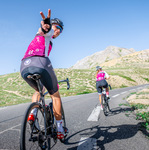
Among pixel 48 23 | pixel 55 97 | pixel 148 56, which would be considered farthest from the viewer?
pixel 148 56

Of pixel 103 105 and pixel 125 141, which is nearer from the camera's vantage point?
pixel 125 141

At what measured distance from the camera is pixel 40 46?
7.29ft

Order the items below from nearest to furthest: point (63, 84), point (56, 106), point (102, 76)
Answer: point (56, 106)
point (102, 76)
point (63, 84)

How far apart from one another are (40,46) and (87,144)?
6.65ft

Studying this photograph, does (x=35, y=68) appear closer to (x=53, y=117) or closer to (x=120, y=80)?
(x=53, y=117)

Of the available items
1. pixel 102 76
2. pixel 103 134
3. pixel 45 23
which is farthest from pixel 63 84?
pixel 45 23

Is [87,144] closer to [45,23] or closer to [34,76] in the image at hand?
[34,76]

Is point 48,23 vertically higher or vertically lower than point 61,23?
lower

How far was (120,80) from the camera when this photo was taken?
4353 cm

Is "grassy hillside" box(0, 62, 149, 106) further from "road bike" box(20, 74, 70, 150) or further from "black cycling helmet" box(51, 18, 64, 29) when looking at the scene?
"black cycling helmet" box(51, 18, 64, 29)

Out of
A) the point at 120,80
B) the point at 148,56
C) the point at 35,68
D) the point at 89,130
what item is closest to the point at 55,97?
the point at 35,68

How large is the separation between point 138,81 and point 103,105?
4848cm

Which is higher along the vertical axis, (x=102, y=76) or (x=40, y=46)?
(x=40, y=46)

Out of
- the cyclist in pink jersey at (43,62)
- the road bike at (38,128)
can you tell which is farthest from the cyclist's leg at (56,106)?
the road bike at (38,128)
